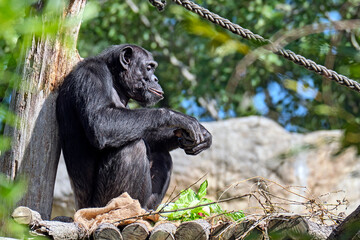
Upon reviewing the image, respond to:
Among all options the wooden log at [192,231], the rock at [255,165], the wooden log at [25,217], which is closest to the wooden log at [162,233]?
the wooden log at [192,231]

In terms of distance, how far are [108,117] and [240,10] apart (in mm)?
9067

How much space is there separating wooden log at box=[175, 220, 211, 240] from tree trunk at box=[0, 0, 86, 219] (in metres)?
1.47

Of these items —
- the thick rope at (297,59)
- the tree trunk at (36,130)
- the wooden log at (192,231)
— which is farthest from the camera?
the tree trunk at (36,130)

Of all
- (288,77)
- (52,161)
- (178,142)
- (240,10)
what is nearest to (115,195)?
(52,161)

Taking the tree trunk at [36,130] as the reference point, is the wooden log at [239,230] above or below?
below

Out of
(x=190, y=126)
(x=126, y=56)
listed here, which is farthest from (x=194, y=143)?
(x=126, y=56)

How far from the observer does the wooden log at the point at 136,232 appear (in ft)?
12.9

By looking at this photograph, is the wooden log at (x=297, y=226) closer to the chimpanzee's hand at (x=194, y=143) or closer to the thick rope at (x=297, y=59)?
the thick rope at (x=297, y=59)

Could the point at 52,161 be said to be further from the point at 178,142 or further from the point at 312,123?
the point at 312,123

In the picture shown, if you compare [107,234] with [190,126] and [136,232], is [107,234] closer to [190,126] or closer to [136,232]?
[136,232]

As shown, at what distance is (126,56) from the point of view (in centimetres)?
597

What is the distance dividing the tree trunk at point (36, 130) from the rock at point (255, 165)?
18.2 feet

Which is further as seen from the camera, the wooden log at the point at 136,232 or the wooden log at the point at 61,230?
the wooden log at the point at 136,232

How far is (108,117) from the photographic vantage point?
16.6 feet
